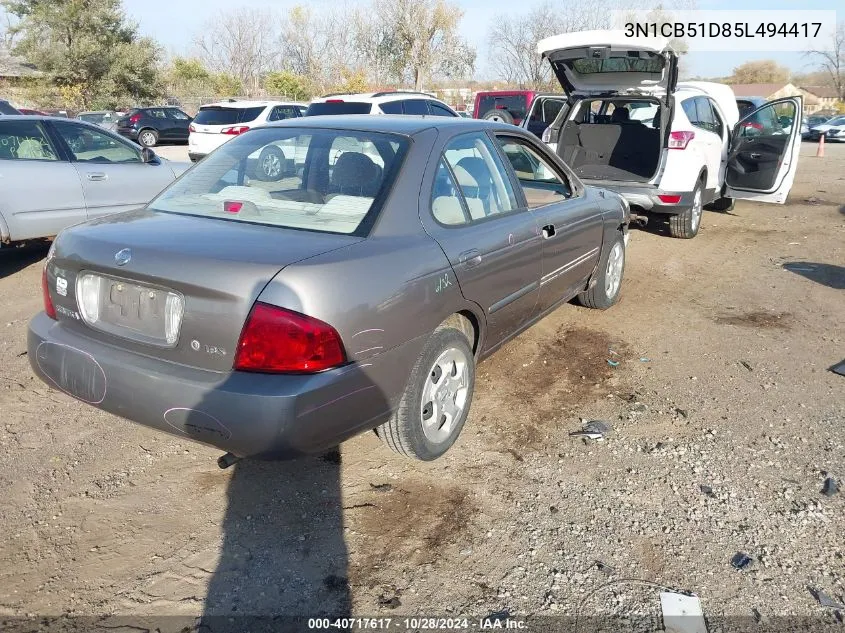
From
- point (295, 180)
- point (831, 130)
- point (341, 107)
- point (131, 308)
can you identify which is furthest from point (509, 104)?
point (831, 130)

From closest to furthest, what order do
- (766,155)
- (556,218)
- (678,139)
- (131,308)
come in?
(131,308) → (556,218) → (678,139) → (766,155)

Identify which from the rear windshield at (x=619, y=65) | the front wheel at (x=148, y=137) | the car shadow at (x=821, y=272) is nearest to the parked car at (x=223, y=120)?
the front wheel at (x=148, y=137)

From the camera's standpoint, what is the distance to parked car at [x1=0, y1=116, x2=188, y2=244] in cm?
632

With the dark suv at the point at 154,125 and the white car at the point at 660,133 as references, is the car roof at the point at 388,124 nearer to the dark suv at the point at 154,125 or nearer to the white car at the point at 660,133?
the white car at the point at 660,133

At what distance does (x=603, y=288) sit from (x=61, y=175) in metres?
5.35

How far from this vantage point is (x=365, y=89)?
133 feet

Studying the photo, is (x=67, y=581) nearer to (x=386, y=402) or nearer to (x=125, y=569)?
(x=125, y=569)

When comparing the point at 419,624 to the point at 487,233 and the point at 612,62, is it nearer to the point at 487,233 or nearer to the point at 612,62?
the point at 487,233

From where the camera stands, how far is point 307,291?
2.39 meters

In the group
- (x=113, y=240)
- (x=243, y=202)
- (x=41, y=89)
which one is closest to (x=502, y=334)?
(x=243, y=202)

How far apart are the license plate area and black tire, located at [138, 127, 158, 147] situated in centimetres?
2432

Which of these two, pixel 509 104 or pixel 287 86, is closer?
pixel 509 104

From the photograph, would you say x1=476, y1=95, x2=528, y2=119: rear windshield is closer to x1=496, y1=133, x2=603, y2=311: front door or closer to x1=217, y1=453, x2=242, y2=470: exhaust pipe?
x1=496, y1=133, x2=603, y2=311: front door

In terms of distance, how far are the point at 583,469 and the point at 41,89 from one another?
37073 millimetres
